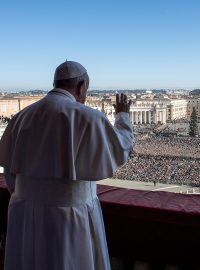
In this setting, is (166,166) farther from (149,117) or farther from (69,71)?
(149,117)

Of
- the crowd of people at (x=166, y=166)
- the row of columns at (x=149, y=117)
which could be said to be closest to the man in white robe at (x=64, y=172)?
the crowd of people at (x=166, y=166)

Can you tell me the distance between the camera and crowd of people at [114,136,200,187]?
7.14m

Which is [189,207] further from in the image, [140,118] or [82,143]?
[140,118]

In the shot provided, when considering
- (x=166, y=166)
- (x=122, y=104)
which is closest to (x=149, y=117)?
(x=166, y=166)

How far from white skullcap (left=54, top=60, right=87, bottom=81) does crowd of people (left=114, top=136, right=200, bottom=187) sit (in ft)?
17.8

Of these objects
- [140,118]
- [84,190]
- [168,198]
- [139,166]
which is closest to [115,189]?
[168,198]

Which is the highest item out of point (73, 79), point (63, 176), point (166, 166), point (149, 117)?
point (73, 79)

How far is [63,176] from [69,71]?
15 centimetres

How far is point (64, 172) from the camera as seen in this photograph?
0.58 metres

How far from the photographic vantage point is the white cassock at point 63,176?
1.92ft

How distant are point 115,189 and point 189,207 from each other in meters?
0.17

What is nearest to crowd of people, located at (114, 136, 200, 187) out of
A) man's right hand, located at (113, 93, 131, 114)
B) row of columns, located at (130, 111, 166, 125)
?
row of columns, located at (130, 111, 166, 125)

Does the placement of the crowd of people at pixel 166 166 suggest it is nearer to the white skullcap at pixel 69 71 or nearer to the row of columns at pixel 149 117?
the row of columns at pixel 149 117

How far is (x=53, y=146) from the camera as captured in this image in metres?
0.59
